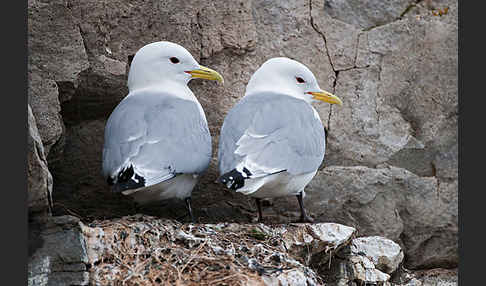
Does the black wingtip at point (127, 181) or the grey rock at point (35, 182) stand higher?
the grey rock at point (35, 182)

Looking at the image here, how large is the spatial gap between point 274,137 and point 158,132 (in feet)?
1.81

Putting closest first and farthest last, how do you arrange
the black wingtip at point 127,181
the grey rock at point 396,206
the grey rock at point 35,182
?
the grey rock at point 35,182, the black wingtip at point 127,181, the grey rock at point 396,206

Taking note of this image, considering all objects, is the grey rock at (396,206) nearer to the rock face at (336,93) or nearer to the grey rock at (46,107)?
the rock face at (336,93)

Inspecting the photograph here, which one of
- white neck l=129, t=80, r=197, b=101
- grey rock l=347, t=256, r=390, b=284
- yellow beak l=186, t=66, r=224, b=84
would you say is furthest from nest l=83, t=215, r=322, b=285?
yellow beak l=186, t=66, r=224, b=84

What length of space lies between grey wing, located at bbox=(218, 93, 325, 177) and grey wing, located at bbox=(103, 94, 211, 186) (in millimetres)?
142

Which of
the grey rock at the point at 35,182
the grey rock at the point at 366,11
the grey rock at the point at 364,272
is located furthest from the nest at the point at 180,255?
the grey rock at the point at 366,11

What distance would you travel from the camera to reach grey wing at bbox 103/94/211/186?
341cm

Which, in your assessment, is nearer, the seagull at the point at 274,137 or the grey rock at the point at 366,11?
the seagull at the point at 274,137

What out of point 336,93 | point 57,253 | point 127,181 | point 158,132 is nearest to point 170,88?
point 158,132

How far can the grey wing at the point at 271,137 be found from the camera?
3479 millimetres

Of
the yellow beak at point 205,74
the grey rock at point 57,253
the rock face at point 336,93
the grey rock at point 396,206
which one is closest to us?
the grey rock at point 57,253

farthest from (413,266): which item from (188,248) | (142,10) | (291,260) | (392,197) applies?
(142,10)

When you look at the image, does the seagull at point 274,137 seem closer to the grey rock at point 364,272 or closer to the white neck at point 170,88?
the white neck at point 170,88

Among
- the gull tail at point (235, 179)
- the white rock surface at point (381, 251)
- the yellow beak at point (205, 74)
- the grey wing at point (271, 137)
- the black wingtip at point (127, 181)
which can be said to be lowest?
the white rock surface at point (381, 251)
